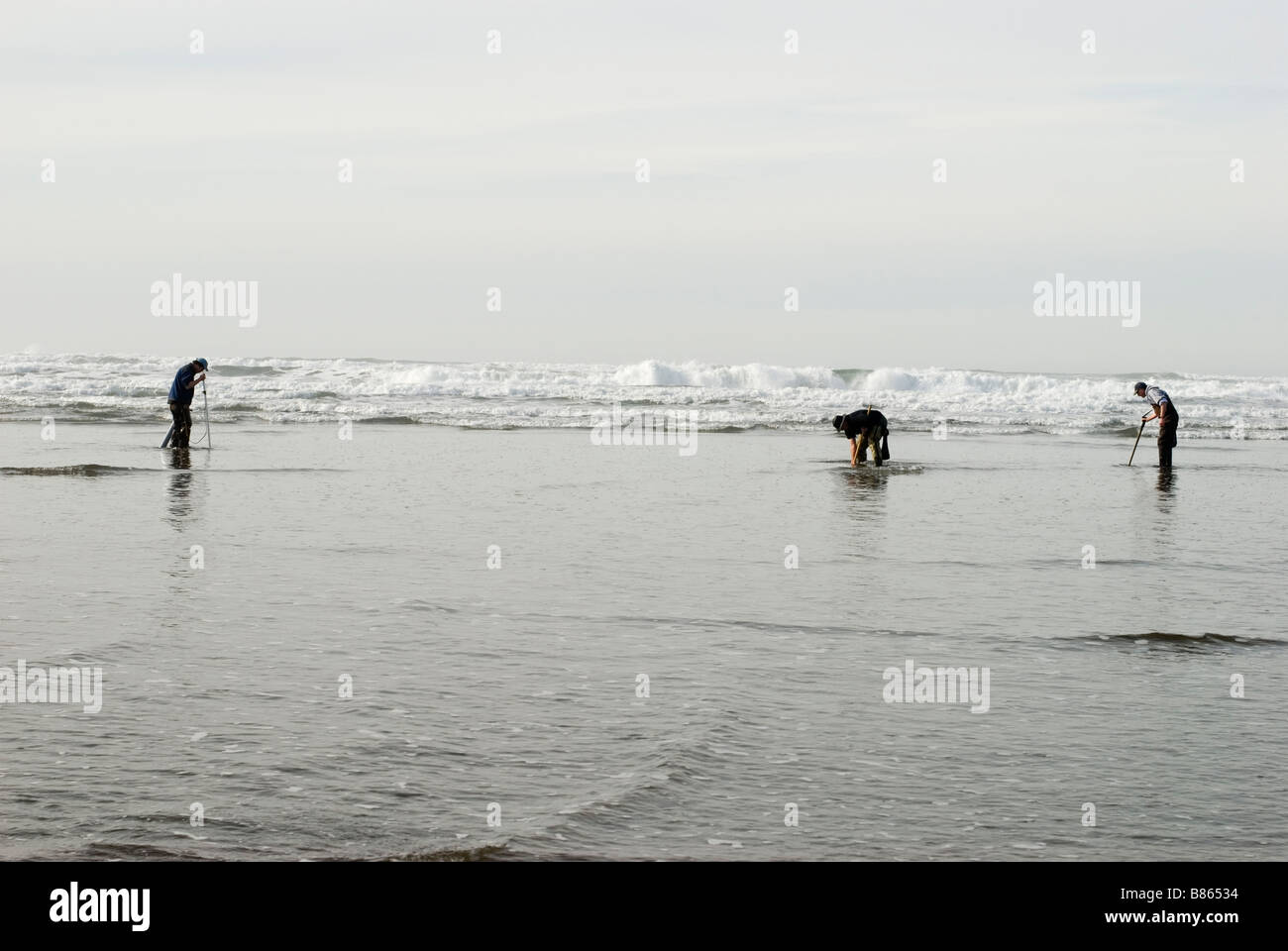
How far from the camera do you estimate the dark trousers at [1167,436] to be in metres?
23.5

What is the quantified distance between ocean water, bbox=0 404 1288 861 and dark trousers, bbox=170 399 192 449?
5785 millimetres

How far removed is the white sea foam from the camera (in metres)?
41.5

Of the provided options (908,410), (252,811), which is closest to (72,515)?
(252,811)

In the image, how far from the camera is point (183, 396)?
82.1 feet

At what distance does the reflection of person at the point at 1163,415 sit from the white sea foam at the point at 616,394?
14.1 m

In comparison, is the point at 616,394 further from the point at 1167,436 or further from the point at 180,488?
the point at 180,488

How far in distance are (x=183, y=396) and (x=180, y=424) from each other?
2.16ft

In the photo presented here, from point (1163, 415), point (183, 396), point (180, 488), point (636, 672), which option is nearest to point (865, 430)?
point (1163, 415)

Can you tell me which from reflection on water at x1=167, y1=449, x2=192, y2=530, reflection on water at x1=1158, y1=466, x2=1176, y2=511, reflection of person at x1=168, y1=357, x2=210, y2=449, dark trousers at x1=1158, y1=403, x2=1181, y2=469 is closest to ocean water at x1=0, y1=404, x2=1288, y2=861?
reflection on water at x1=167, y1=449, x2=192, y2=530

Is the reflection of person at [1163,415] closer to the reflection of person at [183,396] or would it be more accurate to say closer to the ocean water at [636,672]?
the ocean water at [636,672]

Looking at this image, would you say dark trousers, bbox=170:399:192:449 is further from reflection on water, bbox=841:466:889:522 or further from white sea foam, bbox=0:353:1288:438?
white sea foam, bbox=0:353:1288:438

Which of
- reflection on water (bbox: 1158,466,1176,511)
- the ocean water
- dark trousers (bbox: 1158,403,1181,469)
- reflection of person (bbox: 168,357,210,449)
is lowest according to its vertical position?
the ocean water

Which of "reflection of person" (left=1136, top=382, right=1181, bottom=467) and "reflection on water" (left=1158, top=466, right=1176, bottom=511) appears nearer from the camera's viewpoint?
"reflection on water" (left=1158, top=466, right=1176, bottom=511)
